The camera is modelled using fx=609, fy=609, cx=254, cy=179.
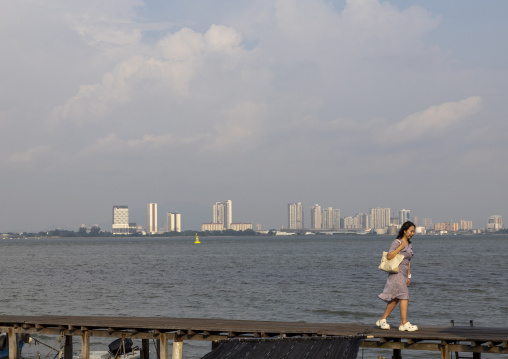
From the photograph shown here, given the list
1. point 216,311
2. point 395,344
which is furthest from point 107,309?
point 395,344

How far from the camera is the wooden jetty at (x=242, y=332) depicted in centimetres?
1341

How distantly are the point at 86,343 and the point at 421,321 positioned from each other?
19172 mm

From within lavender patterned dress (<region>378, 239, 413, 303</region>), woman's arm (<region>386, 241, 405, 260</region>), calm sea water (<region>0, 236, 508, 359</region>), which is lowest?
calm sea water (<region>0, 236, 508, 359</region>)

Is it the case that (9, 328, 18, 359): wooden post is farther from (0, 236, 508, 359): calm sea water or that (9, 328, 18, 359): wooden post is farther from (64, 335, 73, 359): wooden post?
(0, 236, 508, 359): calm sea water

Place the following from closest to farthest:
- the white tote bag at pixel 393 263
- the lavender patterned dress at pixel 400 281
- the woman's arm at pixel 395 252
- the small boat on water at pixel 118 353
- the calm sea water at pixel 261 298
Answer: the woman's arm at pixel 395 252, the white tote bag at pixel 393 263, the lavender patterned dress at pixel 400 281, the small boat on water at pixel 118 353, the calm sea water at pixel 261 298

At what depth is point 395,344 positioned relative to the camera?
13719 mm

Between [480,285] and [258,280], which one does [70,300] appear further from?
[480,285]

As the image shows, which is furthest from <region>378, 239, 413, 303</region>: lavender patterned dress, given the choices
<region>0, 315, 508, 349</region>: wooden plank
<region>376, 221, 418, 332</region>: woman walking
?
<region>0, 315, 508, 349</region>: wooden plank

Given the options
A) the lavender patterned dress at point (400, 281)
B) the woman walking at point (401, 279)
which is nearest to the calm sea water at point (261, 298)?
the woman walking at point (401, 279)

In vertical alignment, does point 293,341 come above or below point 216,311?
above

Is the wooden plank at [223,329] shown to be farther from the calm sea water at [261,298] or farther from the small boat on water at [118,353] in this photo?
the calm sea water at [261,298]

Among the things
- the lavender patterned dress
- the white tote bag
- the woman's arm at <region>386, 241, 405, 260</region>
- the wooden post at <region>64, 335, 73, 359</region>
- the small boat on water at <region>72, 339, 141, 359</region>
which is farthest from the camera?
the small boat on water at <region>72, 339, 141, 359</region>

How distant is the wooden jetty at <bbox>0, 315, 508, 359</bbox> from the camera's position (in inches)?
528

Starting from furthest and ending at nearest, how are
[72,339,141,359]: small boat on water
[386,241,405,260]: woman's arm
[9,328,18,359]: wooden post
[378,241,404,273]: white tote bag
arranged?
[72,339,141,359]: small boat on water
[9,328,18,359]: wooden post
[378,241,404,273]: white tote bag
[386,241,405,260]: woman's arm
